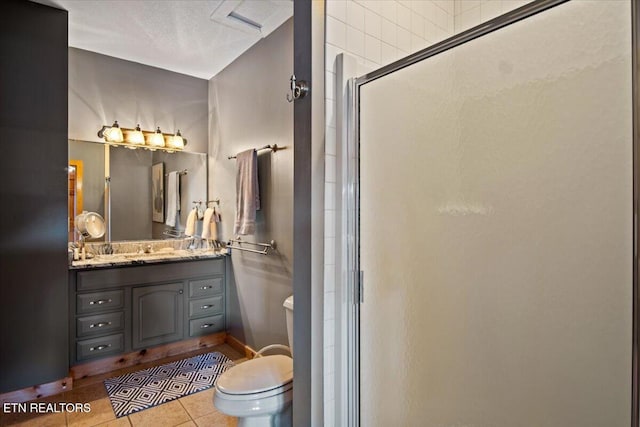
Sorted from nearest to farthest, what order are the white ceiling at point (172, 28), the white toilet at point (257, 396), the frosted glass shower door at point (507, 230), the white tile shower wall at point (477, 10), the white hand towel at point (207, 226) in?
the frosted glass shower door at point (507, 230) → the white toilet at point (257, 396) → the white tile shower wall at point (477, 10) → the white ceiling at point (172, 28) → the white hand towel at point (207, 226)

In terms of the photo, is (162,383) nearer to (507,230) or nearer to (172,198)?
(172,198)

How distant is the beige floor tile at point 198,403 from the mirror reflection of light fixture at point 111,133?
2.23m

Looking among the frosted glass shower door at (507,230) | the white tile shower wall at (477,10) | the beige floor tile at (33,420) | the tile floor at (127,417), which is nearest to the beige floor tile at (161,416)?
the tile floor at (127,417)

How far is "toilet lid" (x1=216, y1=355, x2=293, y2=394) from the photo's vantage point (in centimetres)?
160

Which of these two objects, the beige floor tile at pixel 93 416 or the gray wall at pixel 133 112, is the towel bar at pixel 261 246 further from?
the beige floor tile at pixel 93 416

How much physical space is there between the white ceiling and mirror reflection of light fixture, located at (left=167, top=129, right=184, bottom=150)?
67 centimetres

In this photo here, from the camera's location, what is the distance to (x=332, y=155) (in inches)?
54.2

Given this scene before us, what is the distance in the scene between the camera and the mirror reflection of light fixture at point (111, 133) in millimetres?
3080

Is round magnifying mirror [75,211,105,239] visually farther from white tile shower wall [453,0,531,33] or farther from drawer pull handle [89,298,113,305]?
white tile shower wall [453,0,531,33]

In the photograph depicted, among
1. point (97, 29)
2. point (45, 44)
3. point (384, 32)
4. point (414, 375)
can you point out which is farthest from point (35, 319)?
point (384, 32)

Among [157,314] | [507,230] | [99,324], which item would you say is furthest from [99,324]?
[507,230]

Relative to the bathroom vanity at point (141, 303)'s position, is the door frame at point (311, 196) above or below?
above

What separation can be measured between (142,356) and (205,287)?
72 centimetres

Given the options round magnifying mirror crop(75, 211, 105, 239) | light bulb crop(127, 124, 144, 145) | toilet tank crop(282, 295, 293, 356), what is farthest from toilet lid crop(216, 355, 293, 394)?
light bulb crop(127, 124, 144, 145)
